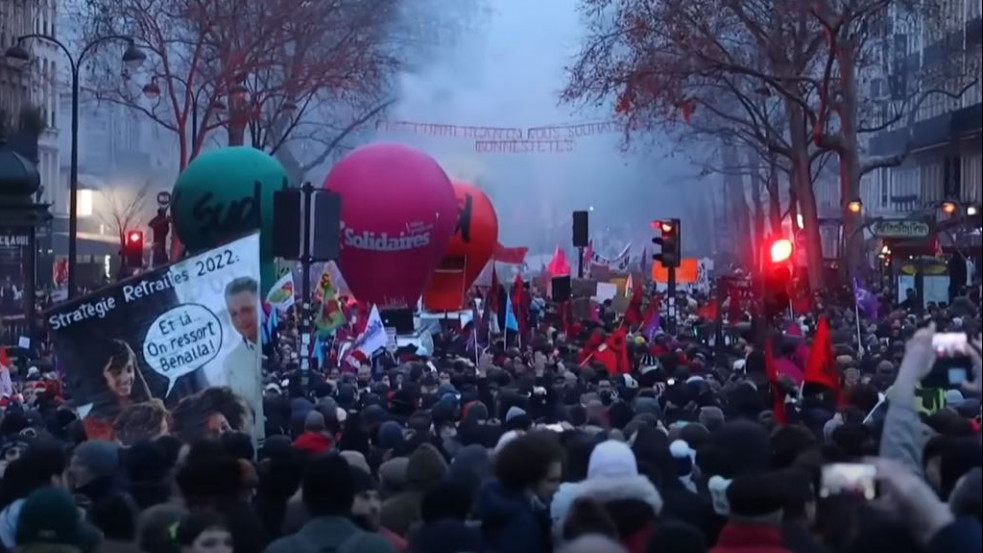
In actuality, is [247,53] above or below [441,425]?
above

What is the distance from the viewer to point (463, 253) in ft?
127

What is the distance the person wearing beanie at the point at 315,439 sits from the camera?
994cm

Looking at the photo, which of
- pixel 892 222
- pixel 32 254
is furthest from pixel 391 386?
pixel 892 222

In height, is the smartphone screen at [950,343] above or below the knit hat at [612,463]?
above

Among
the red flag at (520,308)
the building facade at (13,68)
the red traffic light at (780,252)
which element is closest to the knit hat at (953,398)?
the red traffic light at (780,252)

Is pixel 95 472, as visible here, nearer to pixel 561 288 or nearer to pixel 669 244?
pixel 669 244

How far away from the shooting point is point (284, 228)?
63.9 ft

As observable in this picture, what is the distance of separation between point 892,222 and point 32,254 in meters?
15.9

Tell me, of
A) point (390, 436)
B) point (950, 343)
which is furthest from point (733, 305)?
point (950, 343)

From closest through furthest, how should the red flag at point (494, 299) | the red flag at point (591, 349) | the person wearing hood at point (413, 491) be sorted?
the person wearing hood at point (413, 491), the red flag at point (591, 349), the red flag at point (494, 299)

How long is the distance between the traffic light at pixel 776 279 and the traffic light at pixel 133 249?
41.3 ft

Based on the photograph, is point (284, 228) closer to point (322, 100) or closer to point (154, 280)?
point (154, 280)

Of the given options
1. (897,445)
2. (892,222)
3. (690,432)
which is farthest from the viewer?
(892,222)

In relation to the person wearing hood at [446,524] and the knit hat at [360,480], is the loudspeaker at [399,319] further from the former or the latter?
the person wearing hood at [446,524]
